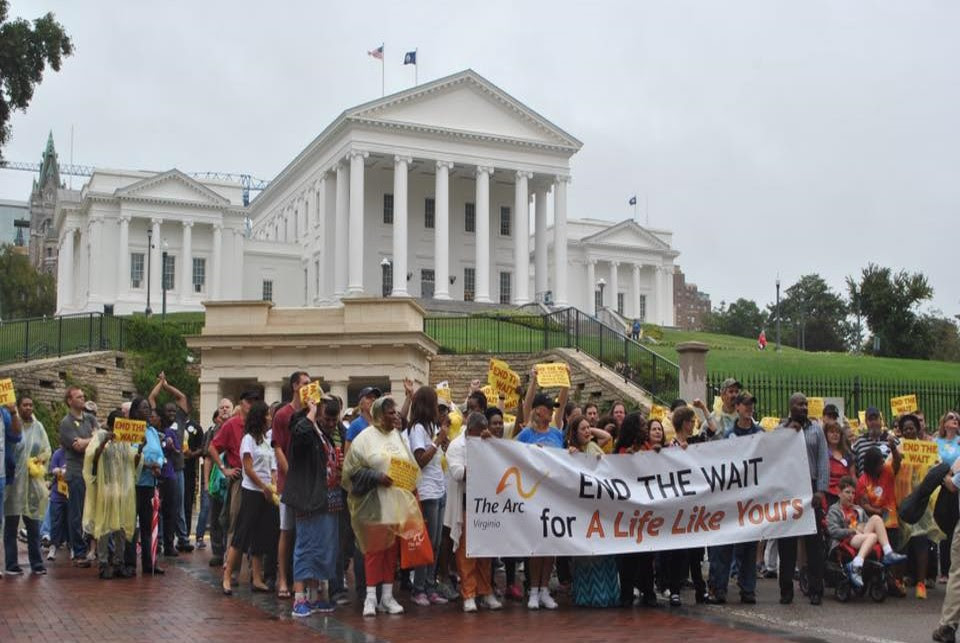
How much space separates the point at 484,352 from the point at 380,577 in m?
24.5

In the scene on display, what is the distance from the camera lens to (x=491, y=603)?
38.2ft

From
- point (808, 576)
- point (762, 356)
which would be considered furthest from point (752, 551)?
point (762, 356)

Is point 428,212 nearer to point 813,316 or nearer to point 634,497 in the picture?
point 813,316

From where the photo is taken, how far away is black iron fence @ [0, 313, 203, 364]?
34625 millimetres

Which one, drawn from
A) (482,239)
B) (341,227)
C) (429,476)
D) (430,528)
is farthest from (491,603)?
(341,227)

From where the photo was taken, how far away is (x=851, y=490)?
12852 mm

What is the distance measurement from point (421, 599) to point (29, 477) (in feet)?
16.5

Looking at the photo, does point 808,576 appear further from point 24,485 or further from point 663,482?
point 24,485

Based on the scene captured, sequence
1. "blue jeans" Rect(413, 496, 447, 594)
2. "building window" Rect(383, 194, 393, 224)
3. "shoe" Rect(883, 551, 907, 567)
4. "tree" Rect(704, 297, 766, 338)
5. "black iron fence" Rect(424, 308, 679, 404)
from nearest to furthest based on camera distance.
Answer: "blue jeans" Rect(413, 496, 447, 594), "shoe" Rect(883, 551, 907, 567), "black iron fence" Rect(424, 308, 679, 404), "building window" Rect(383, 194, 393, 224), "tree" Rect(704, 297, 766, 338)

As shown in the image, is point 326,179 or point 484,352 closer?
point 484,352

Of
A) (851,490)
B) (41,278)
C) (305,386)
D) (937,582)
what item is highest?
(41,278)

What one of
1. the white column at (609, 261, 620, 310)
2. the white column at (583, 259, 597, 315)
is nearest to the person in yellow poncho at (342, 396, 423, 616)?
the white column at (583, 259, 597, 315)

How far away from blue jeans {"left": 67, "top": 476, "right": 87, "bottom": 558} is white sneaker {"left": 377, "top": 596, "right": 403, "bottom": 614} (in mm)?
5598

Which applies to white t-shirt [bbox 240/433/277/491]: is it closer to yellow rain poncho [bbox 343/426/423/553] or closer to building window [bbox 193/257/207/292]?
yellow rain poncho [bbox 343/426/423/553]
